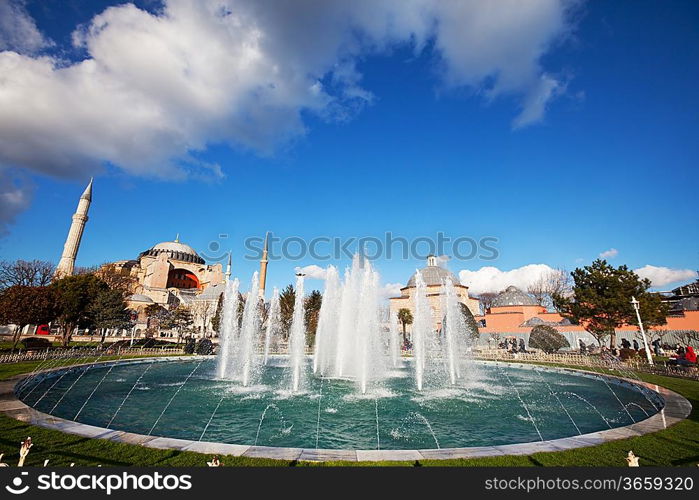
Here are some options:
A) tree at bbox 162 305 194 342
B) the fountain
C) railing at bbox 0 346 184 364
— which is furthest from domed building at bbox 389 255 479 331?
railing at bbox 0 346 184 364

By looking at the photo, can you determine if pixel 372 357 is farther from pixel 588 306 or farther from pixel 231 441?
pixel 588 306

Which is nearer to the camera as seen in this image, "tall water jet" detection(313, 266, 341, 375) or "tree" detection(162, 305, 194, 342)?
"tall water jet" detection(313, 266, 341, 375)

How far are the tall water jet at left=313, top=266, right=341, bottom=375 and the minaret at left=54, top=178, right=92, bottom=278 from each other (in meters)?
48.0

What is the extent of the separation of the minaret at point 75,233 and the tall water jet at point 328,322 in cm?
4800

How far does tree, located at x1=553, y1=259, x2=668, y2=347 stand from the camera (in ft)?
80.3

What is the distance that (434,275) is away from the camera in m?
54.3

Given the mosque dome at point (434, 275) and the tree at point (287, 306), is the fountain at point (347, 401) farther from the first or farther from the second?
the mosque dome at point (434, 275)

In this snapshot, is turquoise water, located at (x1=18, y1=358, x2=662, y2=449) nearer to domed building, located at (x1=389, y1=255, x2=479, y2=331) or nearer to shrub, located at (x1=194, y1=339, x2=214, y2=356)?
shrub, located at (x1=194, y1=339, x2=214, y2=356)

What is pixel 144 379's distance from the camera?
43.7 ft

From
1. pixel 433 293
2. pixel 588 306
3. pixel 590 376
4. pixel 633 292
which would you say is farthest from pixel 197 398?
pixel 433 293

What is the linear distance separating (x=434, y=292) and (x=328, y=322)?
1321 inches

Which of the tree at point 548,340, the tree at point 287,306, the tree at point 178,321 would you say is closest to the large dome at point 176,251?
the tree at point 178,321

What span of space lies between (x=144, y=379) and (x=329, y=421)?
9.44 m

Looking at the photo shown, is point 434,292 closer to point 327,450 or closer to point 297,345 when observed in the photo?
point 297,345
